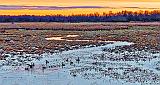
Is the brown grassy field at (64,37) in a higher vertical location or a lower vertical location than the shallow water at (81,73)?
lower

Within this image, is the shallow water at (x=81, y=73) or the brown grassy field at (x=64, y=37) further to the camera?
the brown grassy field at (x=64, y=37)

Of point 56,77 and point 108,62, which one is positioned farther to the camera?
point 108,62

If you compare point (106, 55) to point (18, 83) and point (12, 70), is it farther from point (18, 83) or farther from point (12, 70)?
point (18, 83)

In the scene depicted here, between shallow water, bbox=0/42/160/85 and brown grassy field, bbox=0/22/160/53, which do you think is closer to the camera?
shallow water, bbox=0/42/160/85

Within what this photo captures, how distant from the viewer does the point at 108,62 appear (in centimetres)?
2645

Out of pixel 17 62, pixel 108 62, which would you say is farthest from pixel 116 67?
pixel 17 62

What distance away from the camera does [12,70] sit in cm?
2322

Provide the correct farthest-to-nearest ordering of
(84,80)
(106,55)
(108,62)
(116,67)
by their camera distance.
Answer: (106,55), (108,62), (116,67), (84,80)

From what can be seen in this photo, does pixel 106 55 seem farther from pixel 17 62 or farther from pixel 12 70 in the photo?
pixel 12 70

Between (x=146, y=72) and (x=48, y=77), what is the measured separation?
16.7 feet

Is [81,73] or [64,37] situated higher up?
[81,73]

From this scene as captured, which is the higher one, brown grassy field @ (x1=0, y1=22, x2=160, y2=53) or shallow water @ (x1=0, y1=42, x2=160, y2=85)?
shallow water @ (x1=0, y1=42, x2=160, y2=85)

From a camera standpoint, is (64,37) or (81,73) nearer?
(81,73)

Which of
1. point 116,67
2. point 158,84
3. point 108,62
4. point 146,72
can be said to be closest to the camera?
point 158,84
